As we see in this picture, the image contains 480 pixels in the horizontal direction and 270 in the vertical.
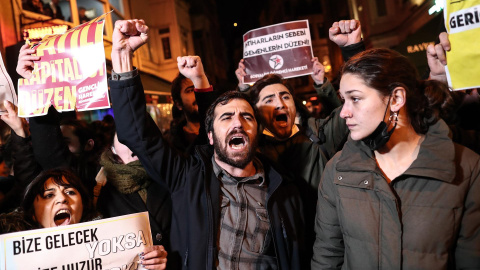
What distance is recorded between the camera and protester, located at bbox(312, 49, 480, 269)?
193 centimetres

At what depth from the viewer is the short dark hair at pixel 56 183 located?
7.84ft

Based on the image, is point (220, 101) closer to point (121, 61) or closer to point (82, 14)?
point (121, 61)

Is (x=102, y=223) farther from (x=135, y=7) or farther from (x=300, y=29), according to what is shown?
(x=135, y=7)

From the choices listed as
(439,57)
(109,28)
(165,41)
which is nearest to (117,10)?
(109,28)

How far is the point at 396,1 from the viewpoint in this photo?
1959 centimetres

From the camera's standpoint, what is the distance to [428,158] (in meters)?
2.01

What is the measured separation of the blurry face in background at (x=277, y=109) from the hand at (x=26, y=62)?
76.0 inches

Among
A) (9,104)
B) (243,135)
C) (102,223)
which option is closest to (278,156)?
(243,135)

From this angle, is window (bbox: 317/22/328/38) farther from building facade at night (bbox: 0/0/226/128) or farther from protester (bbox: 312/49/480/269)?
protester (bbox: 312/49/480/269)

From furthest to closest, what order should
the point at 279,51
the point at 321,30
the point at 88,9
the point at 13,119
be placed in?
the point at 321,30 < the point at 88,9 < the point at 279,51 < the point at 13,119

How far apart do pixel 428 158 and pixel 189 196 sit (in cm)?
152

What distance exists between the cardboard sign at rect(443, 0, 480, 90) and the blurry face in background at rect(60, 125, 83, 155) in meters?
3.44

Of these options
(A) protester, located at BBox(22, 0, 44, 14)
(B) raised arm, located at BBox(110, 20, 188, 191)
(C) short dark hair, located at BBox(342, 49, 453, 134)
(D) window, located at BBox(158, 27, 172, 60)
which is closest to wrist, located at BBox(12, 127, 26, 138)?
(B) raised arm, located at BBox(110, 20, 188, 191)

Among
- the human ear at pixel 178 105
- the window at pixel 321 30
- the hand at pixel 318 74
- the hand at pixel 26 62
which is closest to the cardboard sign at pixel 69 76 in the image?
the hand at pixel 26 62
